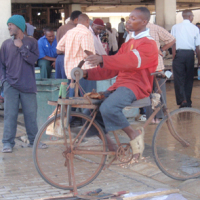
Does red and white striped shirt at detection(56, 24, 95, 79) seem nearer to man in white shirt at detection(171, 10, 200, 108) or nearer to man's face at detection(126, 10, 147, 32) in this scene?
man's face at detection(126, 10, 147, 32)

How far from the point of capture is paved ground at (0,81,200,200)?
3.86 meters

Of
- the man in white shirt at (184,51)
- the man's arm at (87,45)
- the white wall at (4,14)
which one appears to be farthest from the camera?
the man in white shirt at (184,51)

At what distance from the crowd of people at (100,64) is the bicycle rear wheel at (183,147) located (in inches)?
14.8

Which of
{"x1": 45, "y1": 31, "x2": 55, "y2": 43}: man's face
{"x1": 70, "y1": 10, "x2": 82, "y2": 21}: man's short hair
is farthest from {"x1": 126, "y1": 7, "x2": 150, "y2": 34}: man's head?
{"x1": 45, "y1": 31, "x2": 55, "y2": 43}: man's face

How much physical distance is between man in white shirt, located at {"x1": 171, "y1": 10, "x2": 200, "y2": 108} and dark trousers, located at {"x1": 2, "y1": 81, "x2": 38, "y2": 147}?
Answer: 12.9ft

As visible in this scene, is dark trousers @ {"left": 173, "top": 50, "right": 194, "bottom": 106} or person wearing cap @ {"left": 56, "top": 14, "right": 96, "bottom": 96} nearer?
person wearing cap @ {"left": 56, "top": 14, "right": 96, "bottom": 96}

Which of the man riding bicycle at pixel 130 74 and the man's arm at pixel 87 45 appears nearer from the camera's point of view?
the man riding bicycle at pixel 130 74

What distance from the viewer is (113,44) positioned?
1539 cm

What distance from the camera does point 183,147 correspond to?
4402mm

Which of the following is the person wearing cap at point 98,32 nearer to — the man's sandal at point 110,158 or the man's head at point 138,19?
the man's head at point 138,19

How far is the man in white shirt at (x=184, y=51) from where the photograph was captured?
812 centimetres

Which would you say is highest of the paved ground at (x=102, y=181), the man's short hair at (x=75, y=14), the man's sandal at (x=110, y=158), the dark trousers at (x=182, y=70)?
the man's short hair at (x=75, y=14)

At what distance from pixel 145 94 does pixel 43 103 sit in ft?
8.58

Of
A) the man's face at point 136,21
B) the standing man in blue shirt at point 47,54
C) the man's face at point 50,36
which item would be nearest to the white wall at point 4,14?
the standing man in blue shirt at point 47,54
